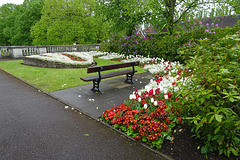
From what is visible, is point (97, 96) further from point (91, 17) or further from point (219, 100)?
point (91, 17)

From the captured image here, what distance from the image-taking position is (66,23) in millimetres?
26547

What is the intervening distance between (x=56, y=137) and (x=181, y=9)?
13643 mm

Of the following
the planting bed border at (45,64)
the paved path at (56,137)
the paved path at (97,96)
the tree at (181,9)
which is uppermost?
the tree at (181,9)

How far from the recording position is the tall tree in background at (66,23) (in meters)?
26.1

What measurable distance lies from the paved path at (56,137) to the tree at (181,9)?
11.4m

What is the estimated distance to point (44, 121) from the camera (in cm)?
390

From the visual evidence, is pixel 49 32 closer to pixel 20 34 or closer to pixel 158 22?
pixel 20 34

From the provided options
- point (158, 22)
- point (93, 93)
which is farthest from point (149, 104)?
point (158, 22)

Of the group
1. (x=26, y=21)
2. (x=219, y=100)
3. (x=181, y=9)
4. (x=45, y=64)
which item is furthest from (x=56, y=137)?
(x=26, y=21)

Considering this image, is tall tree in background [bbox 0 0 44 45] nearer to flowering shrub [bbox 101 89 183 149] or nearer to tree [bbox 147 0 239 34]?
tree [bbox 147 0 239 34]

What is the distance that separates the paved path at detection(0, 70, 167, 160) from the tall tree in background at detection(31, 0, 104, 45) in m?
22.9

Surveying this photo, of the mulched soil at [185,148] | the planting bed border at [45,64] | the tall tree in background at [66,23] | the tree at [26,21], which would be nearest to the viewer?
the mulched soil at [185,148]

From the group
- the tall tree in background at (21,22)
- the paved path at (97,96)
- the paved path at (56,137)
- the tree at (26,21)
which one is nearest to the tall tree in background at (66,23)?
the tree at (26,21)

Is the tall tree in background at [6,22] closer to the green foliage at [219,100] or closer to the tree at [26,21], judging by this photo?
the tree at [26,21]
